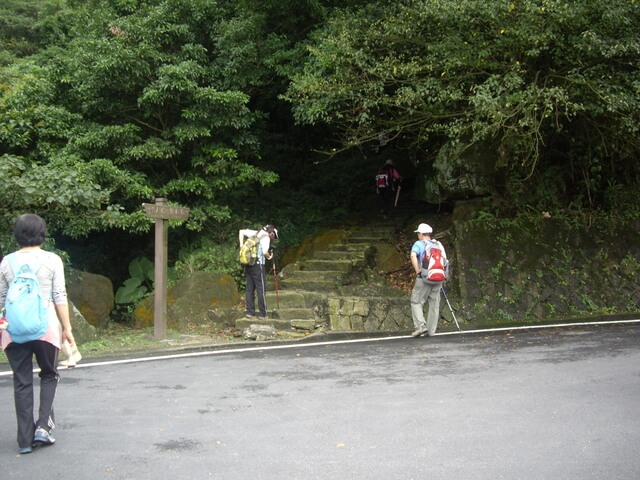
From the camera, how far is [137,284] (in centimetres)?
1512

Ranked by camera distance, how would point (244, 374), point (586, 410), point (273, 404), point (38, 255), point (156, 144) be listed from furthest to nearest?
point (156, 144)
point (244, 374)
point (273, 404)
point (586, 410)
point (38, 255)

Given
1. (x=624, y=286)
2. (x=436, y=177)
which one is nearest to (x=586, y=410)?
(x=624, y=286)

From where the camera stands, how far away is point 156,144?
46.8 feet

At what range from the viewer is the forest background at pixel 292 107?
11227mm

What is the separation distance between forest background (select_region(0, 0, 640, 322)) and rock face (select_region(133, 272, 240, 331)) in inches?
52.7

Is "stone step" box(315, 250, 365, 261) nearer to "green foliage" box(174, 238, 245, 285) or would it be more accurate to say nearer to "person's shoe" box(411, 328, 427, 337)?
"green foliage" box(174, 238, 245, 285)

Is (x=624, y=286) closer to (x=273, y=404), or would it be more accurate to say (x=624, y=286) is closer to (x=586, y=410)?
(x=586, y=410)

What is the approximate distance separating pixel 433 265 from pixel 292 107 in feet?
20.3

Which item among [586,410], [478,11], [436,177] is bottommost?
[586,410]

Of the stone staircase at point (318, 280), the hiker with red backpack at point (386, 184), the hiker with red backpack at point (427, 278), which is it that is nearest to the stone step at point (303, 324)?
the stone staircase at point (318, 280)

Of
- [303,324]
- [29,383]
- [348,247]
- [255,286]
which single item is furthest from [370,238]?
[29,383]

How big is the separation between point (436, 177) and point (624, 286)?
17.1 feet

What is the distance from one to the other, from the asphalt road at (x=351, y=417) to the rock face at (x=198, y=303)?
13.3 ft

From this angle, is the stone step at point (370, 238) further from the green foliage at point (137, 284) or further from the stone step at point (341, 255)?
the green foliage at point (137, 284)
